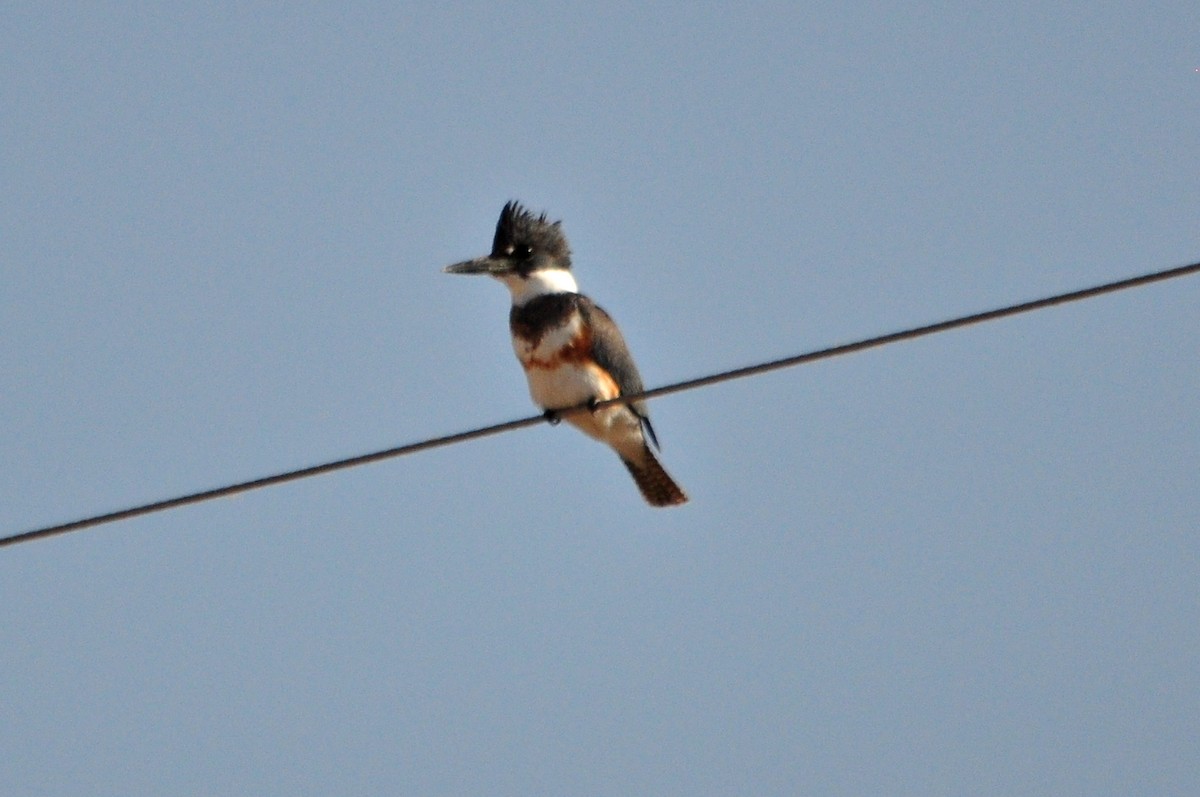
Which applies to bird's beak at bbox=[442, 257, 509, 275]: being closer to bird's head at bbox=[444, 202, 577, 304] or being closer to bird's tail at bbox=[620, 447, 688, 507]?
bird's head at bbox=[444, 202, 577, 304]

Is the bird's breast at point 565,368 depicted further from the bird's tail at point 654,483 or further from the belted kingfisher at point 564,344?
the bird's tail at point 654,483

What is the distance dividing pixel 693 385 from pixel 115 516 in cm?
147

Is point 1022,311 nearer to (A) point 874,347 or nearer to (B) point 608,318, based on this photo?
(A) point 874,347

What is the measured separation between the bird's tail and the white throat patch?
75 cm

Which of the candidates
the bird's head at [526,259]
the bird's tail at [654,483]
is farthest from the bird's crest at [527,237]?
the bird's tail at [654,483]

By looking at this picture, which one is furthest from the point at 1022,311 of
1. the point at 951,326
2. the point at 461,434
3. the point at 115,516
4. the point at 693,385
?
the point at 115,516

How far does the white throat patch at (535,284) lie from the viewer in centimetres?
719

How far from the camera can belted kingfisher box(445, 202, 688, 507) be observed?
6.73 m

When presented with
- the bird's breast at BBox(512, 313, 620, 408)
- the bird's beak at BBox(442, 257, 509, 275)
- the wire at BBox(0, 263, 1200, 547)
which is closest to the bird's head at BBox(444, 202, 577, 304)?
the bird's beak at BBox(442, 257, 509, 275)

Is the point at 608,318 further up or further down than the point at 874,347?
further up

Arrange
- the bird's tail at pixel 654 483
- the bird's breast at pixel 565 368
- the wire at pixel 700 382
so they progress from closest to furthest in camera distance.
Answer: the wire at pixel 700 382 → the bird's breast at pixel 565 368 → the bird's tail at pixel 654 483

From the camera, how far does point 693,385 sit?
4559 mm

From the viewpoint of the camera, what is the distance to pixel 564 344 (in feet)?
22.0

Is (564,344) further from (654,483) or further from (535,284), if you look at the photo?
(654,483)
